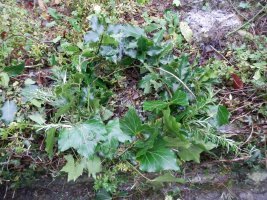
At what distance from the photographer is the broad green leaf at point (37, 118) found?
201cm

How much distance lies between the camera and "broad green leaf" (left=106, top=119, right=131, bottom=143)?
1887 mm

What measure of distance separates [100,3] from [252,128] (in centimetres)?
146

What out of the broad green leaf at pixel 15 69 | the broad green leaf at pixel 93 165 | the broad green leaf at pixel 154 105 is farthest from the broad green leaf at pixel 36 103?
the broad green leaf at pixel 154 105

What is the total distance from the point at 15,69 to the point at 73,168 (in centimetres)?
75

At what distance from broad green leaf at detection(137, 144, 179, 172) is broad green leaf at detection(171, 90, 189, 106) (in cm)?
28

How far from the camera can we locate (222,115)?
1983 mm

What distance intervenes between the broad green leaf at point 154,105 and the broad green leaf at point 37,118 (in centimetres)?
65

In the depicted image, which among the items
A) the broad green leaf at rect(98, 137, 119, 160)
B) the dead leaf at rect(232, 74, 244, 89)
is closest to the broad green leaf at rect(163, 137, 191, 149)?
the broad green leaf at rect(98, 137, 119, 160)

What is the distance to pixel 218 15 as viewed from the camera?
2580 millimetres

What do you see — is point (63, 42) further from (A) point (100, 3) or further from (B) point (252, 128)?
(B) point (252, 128)

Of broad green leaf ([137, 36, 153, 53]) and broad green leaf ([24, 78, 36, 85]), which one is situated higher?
broad green leaf ([137, 36, 153, 53])

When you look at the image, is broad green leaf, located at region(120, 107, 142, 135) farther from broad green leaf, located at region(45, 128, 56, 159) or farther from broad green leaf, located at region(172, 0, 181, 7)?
broad green leaf, located at region(172, 0, 181, 7)

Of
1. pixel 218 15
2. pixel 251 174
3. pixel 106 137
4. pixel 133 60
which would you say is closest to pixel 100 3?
pixel 133 60

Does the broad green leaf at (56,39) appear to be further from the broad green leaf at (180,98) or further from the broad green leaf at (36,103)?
the broad green leaf at (180,98)
